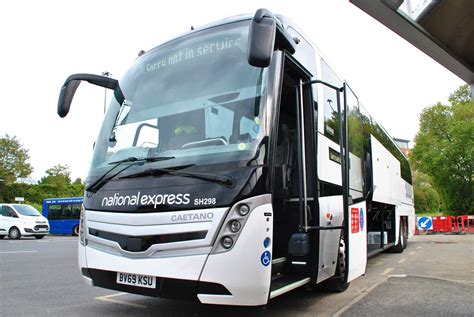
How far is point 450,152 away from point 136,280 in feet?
143

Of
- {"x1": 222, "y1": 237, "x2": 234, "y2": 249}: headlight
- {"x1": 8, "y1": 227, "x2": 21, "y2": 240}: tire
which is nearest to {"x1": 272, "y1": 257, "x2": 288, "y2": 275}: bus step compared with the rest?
{"x1": 222, "y1": 237, "x2": 234, "y2": 249}: headlight

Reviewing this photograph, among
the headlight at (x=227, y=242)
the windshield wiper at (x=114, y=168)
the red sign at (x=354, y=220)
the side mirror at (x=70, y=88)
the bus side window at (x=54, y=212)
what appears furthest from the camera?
the bus side window at (x=54, y=212)

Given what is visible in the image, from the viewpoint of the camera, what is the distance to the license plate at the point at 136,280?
3771mm

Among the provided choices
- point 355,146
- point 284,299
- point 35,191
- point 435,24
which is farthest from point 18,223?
point 35,191

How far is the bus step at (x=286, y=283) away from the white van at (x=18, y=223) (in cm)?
1998

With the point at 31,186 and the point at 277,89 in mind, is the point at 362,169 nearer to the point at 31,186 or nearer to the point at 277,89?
the point at 277,89

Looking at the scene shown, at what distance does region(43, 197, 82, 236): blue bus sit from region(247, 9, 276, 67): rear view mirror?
83.8 feet

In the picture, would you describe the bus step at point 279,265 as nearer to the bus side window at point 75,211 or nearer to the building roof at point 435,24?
the building roof at point 435,24

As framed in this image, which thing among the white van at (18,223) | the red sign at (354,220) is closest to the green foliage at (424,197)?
the white van at (18,223)

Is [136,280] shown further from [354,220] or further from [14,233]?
[14,233]

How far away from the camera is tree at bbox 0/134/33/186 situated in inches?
1781

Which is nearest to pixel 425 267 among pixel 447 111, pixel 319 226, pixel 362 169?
pixel 362 169

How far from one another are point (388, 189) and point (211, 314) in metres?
6.66

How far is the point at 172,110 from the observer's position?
14.6 feet
